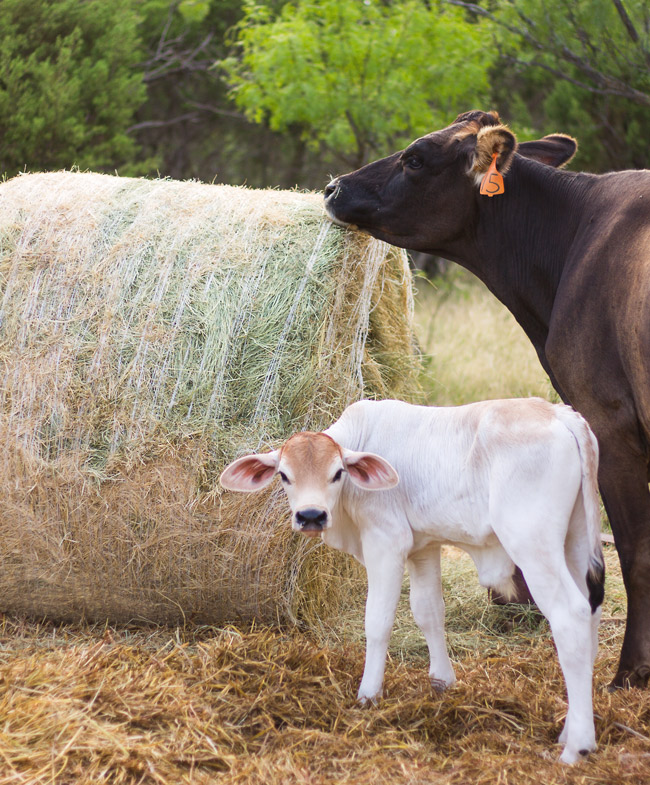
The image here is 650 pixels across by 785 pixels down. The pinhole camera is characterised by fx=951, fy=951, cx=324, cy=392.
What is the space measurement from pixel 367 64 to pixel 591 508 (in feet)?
31.1

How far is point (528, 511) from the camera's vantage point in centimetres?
318

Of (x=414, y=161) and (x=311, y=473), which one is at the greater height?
(x=414, y=161)

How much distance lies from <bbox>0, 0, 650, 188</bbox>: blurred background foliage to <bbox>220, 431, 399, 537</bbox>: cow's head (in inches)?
224

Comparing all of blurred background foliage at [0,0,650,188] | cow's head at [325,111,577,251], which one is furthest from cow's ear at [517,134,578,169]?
blurred background foliage at [0,0,650,188]

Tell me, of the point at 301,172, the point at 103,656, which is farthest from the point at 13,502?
the point at 301,172

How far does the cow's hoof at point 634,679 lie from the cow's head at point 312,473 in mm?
1359

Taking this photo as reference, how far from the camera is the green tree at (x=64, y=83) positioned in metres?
9.39

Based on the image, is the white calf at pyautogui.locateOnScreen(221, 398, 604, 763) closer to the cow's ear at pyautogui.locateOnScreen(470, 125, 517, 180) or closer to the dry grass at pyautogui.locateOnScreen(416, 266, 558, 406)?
the cow's ear at pyautogui.locateOnScreen(470, 125, 517, 180)

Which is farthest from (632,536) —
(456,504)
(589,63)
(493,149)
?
(589,63)

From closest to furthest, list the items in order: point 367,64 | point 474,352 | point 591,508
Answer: point 591,508 < point 474,352 < point 367,64

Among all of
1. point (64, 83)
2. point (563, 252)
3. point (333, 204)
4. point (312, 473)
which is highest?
point (333, 204)

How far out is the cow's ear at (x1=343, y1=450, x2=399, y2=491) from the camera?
335 cm

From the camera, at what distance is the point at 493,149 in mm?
4113

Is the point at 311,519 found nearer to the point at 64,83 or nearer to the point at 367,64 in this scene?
the point at 64,83
